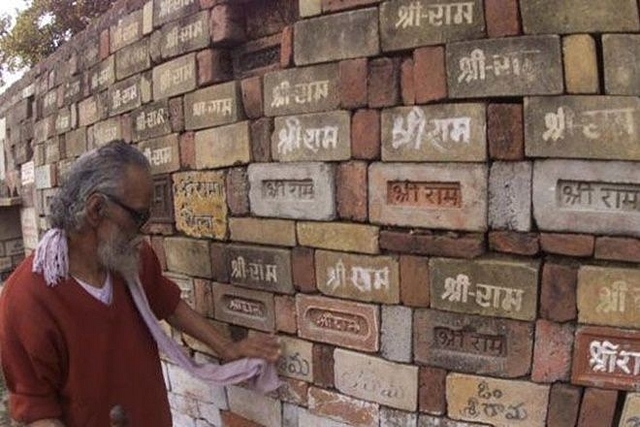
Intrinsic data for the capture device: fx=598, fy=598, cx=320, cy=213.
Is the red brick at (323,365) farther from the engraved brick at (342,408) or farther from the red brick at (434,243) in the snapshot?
the red brick at (434,243)

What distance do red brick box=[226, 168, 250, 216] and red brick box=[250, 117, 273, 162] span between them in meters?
0.12

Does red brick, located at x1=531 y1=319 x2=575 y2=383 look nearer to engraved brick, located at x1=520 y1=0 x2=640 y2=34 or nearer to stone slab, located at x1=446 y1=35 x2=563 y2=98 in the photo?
stone slab, located at x1=446 y1=35 x2=563 y2=98

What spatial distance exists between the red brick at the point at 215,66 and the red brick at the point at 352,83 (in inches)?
32.1

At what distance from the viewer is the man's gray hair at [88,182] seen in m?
2.29

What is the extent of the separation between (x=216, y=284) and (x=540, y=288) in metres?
1.70

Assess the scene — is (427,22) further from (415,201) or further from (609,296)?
(609,296)

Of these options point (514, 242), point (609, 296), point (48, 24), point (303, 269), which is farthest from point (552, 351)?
point (48, 24)

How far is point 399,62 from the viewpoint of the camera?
2.30 metres

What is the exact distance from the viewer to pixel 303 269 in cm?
269

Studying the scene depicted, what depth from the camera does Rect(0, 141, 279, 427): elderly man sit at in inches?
85.5

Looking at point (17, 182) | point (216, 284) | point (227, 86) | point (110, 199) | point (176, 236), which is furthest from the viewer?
point (17, 182)

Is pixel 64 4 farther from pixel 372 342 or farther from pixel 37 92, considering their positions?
pixel 372 342

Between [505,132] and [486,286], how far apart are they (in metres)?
0.56

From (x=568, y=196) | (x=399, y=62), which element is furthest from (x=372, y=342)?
(x=399, y=62)
